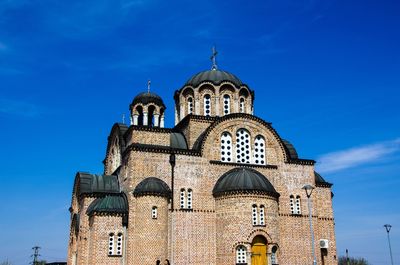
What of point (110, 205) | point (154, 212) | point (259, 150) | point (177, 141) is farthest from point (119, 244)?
point (259, 150)

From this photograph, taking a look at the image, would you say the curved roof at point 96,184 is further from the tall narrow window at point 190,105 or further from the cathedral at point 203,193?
the tall narrow window at point 190,105

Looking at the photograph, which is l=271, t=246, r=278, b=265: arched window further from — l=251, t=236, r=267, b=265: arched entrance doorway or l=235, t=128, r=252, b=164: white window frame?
l=235, t=128, r=252, b=164: white window frame

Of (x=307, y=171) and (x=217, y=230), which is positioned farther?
(x=307, y=171)

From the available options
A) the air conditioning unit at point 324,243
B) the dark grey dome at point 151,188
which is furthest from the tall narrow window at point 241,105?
the air conditioning unit at point 324,243

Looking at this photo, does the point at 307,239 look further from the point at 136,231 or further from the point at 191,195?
the point at 136,231

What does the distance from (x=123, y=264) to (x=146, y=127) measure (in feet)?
29.4

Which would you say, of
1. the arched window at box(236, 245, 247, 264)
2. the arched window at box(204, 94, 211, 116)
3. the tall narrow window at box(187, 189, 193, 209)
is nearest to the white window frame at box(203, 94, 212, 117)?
the arched window at box(204, 94, 211, 116)

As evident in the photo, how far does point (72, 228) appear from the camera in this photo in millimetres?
33750

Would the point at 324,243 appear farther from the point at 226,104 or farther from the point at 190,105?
the point at 190,105

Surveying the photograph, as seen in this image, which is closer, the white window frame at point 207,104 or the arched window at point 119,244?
the arched window at point 119,244

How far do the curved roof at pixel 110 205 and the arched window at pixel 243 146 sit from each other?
8372mm

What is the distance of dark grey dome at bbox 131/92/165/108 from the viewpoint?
1297 inches

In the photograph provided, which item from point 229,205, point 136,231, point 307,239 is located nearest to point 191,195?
point 229,205

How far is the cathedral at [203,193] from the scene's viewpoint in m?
27.5
